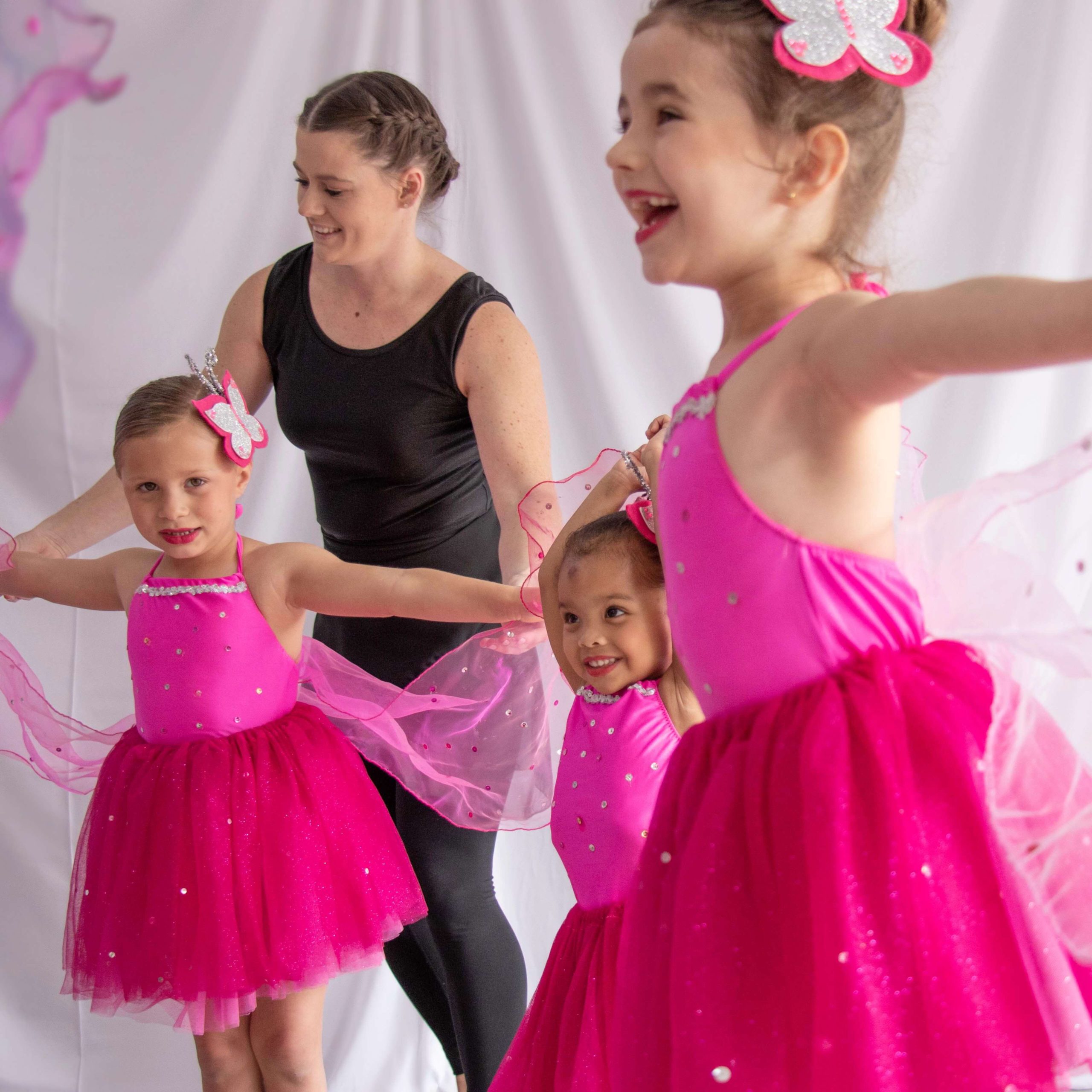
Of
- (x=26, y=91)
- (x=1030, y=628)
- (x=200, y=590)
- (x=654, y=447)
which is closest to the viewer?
(x=1030, y=628)

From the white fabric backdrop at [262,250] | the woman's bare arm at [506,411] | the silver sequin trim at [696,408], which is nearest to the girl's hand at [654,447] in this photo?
the silver sequin trim at [696,408]

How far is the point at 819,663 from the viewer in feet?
2.72

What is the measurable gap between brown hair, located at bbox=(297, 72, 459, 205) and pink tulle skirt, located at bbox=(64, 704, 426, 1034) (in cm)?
71

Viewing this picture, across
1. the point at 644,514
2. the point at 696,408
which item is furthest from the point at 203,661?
the point at 696,408

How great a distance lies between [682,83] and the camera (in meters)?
0.85

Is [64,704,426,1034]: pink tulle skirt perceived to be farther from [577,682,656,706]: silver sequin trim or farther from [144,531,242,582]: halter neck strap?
[577,682,656,706]: silver sequin trim

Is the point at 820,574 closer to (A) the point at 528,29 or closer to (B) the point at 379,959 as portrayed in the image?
(B) the point at 379,959

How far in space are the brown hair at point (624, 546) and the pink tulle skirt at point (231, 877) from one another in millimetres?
454

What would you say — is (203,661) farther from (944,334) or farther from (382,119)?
(944,334)

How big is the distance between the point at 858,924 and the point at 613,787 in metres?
0.51

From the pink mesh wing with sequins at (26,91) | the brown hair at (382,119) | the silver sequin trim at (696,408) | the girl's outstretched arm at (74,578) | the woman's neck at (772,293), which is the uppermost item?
the pink mesh wing with sequins at (26,91)

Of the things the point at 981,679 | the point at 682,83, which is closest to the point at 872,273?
the point at 682,83

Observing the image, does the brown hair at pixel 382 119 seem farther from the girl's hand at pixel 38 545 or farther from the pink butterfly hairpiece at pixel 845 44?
the pink butterfly hairpiece at pixel 845 44

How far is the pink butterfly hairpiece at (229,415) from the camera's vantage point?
1489 mm
